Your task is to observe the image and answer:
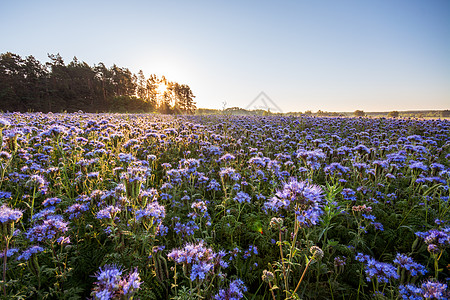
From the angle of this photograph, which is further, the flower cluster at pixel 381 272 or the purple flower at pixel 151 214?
the purple flower at pixel 151 214

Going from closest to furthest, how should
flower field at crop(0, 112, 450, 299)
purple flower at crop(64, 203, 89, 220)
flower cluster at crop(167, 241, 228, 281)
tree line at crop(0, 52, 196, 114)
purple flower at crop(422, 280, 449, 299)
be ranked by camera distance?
purple flower at crop(422, 280, 449, 299) < flower cluster at crop(167, 241, 228, 281) < flower field at crop(0, 112, 450, 299) < purple flower at crop(64, 203, 89, 220) < tree line at crop(0, 52, 196, 114)

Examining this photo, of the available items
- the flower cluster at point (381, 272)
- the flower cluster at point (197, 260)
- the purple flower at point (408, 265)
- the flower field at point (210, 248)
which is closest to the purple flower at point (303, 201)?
the flower field at point (210, 248)

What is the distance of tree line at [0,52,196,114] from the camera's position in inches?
1462

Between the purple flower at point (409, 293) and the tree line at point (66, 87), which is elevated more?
the tree line at point (66, 87)

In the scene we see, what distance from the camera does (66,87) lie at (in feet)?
147

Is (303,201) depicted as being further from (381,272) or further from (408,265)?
→ (408,265)

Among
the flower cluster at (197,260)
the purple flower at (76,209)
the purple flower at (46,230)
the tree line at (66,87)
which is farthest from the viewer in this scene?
the tree line at (66,87)

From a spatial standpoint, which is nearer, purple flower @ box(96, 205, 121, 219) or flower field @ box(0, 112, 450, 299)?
flower field @ box(0, 112, 450, 299)

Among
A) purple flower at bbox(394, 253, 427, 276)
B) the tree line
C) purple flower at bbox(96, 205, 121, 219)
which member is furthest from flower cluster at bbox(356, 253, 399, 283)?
the tree line

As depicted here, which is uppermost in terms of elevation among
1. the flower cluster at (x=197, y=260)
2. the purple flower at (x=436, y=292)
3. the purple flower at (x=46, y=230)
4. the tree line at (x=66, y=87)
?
the tree line at (x=66, y=87)

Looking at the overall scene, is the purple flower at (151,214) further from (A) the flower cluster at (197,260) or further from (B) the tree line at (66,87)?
(B) the tree line at (66,87)

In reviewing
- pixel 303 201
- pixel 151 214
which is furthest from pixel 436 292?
pixel 151 214

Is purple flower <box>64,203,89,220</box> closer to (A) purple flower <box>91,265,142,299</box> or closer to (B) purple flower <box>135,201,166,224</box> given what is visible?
(B) purple flower <box>135,201,166,224</box>

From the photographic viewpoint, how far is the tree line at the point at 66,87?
37.1 metres
